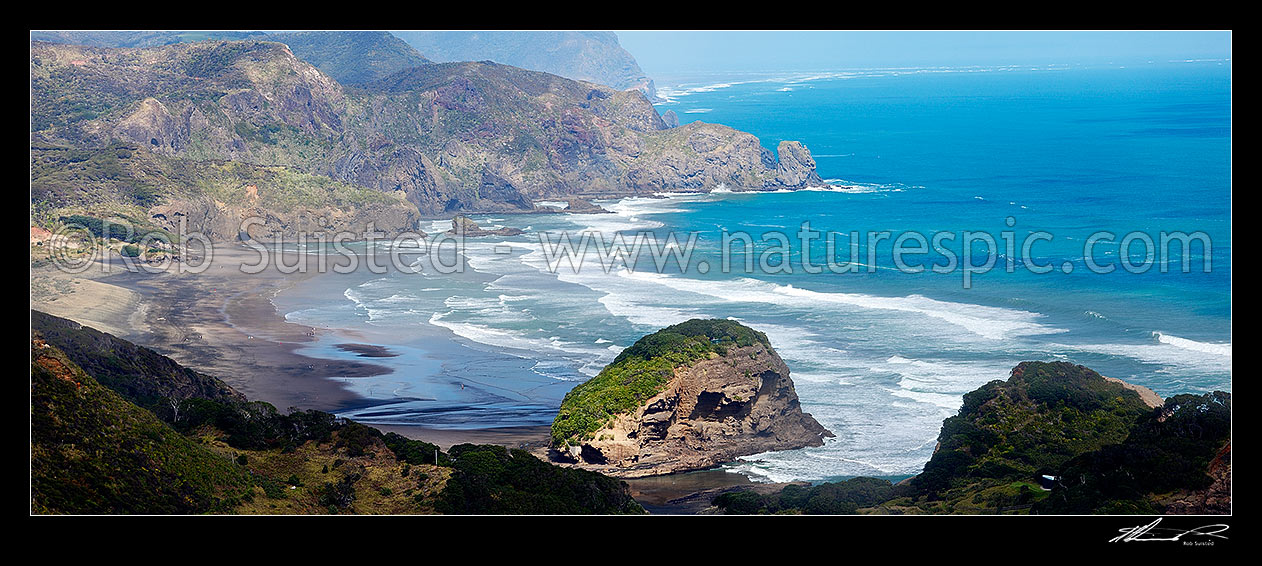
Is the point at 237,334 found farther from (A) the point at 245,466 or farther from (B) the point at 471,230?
(B) the point at 471,230

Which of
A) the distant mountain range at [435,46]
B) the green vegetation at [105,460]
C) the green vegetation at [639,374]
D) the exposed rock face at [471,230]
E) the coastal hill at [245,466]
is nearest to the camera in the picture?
the green vegetation at [105,460]

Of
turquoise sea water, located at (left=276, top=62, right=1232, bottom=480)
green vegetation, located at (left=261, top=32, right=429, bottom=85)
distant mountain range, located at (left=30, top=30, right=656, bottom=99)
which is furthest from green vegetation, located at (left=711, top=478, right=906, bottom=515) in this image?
green vegetation, located at (left=261, top=32, right=429, bottom=85)

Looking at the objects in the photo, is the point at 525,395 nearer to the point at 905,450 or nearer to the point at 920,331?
the point at 905,450

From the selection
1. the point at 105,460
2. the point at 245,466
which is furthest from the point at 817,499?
the point at 105,460

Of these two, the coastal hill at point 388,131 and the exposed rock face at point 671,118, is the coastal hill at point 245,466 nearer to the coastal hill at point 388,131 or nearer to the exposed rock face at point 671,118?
the coastal hill at point 388,131

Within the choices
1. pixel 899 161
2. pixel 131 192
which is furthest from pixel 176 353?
pixel 899 161

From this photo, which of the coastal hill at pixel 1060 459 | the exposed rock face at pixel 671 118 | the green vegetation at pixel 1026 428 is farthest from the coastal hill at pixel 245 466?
the exposed rock face at pixel 671 118
